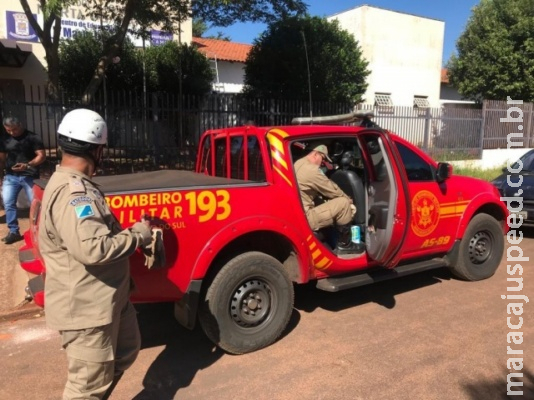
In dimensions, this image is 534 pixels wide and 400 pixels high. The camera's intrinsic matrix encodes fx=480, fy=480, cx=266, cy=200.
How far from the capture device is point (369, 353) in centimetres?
372

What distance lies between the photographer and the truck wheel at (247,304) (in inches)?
140

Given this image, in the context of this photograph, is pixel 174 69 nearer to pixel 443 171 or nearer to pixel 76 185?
pixel 443 171

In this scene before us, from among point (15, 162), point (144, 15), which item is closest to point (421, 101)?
point (144, 15)

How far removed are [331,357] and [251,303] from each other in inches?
28.9

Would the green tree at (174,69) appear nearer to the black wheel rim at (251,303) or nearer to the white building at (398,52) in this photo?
the white building at (398,52)

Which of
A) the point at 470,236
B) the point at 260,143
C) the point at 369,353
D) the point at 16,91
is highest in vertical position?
the point at 16,91

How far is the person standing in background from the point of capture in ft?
21.0

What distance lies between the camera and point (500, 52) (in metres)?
18.9

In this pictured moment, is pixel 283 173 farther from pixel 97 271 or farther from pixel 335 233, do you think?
pixel 97 271

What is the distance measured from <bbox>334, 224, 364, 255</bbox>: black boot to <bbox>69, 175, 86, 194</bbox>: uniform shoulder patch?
2.73m

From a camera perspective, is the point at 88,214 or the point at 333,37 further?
the point at 333,37

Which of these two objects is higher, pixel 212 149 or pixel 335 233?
pixel 212 149

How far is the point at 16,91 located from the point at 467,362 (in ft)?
51.7

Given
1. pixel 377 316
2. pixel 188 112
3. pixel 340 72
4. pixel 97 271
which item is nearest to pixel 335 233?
pixel 377 316
